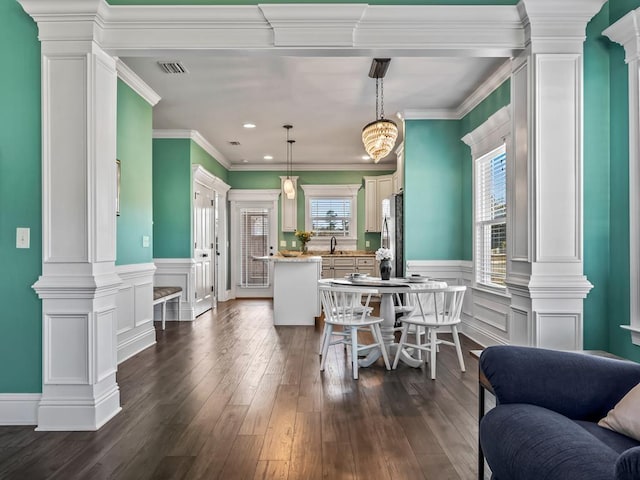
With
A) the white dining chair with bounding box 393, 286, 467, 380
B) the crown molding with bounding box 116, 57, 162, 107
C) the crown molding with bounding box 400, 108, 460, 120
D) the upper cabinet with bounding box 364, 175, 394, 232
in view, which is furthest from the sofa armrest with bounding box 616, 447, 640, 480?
the upper cabinet with bounding box 364, 175, 394, 232

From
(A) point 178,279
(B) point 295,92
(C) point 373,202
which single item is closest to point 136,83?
(B) point 295,92

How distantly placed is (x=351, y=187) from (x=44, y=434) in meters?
7.35

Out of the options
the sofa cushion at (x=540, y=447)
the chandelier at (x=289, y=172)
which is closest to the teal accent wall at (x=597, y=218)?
the sofa cushion at (x=540, y=447)

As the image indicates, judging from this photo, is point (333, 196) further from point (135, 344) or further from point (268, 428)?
point (268, 428)

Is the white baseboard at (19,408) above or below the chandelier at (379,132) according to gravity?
below

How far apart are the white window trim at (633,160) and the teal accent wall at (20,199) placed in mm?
3499

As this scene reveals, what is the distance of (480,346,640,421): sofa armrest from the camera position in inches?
64.1

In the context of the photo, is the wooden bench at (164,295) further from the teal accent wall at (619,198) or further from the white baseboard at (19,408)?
the teal accent wall at (619,198)

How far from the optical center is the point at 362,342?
196 inches

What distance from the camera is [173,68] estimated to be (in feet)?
13.7

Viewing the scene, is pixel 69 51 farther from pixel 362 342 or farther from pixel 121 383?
pixel 362 342

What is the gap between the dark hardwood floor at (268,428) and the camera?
2154 mm

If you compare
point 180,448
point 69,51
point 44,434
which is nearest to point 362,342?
point 180,448

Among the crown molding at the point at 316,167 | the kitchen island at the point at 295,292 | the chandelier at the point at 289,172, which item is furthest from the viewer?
the crown molding at the point at 316,167
